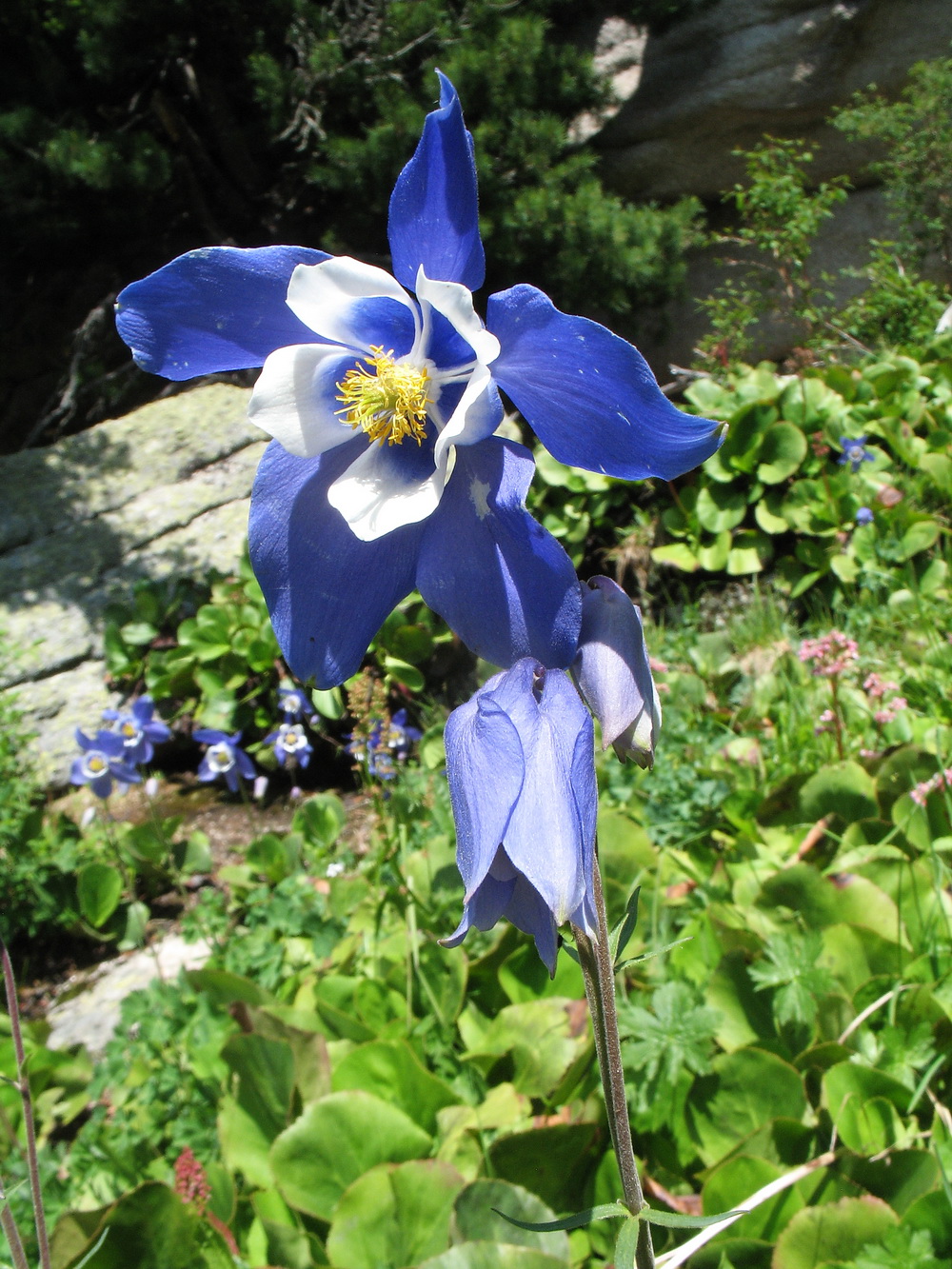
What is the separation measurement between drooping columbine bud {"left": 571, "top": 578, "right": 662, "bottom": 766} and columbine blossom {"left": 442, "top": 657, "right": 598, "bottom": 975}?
0.02 meters

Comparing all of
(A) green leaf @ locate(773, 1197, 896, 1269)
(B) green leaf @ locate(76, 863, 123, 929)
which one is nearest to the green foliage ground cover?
(A) green leaf @ locate(773, 1197, 896, 1269)

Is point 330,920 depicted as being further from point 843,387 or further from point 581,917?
point 843,387

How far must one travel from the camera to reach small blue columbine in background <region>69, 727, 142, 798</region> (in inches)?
102

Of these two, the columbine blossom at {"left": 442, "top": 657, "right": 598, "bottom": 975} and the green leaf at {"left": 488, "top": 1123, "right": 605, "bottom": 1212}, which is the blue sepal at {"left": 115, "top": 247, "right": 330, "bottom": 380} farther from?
the green leaf at {"left": 488, "top": 1123, "right": 605, "bottom": 1212}

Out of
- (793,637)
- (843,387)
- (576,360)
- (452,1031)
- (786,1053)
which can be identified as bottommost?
(793,637)

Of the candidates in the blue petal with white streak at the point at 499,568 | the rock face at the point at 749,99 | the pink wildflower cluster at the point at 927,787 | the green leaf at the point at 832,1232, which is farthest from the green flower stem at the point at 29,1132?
the rock face at the point at 749,99

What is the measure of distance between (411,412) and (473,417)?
3.3 inches

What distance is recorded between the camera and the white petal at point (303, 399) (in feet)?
2.19

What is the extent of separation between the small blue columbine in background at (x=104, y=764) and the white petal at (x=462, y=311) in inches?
88.5

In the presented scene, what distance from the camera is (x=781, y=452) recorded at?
3986 mm

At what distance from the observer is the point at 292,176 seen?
280 inches

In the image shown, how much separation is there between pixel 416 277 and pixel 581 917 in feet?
1.60

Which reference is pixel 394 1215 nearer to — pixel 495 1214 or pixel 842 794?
pixel 495 1214

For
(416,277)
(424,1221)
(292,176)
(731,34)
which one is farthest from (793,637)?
(731,34)
